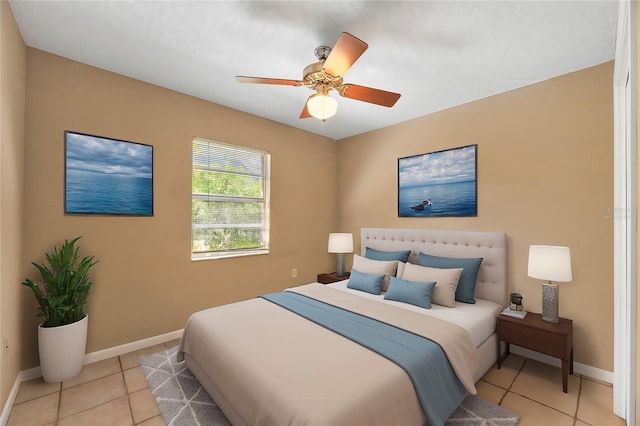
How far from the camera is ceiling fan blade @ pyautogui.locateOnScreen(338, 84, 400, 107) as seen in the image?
2.14 metres

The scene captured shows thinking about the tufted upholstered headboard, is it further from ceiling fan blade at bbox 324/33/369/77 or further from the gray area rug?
ceiling fan blade at bbox 324/33/369/77

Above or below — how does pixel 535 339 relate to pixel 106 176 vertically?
below

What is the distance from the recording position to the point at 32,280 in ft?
7.68

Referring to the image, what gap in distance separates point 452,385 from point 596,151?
2.35 m

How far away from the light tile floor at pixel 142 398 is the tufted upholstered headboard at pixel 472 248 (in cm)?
73

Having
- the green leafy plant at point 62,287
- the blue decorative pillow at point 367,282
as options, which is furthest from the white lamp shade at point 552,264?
the green leafy plant at point 62,287

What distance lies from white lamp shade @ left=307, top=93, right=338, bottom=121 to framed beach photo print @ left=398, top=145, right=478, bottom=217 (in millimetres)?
1953

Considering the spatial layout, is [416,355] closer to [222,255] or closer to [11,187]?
[222,255]

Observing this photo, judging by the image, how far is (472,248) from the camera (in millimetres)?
3100

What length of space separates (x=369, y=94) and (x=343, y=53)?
55cm

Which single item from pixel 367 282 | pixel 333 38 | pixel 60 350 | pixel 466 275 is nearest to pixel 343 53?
pixel 333 38

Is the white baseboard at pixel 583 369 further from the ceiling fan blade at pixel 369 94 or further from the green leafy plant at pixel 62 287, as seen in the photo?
the green leafy plant at pixel 62 287

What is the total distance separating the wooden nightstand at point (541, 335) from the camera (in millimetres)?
2217

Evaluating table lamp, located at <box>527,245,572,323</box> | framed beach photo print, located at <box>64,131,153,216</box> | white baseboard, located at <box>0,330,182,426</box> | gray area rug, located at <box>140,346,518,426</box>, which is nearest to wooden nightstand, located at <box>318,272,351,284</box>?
white baseboard, located at <box>0,330,182,426</box>
